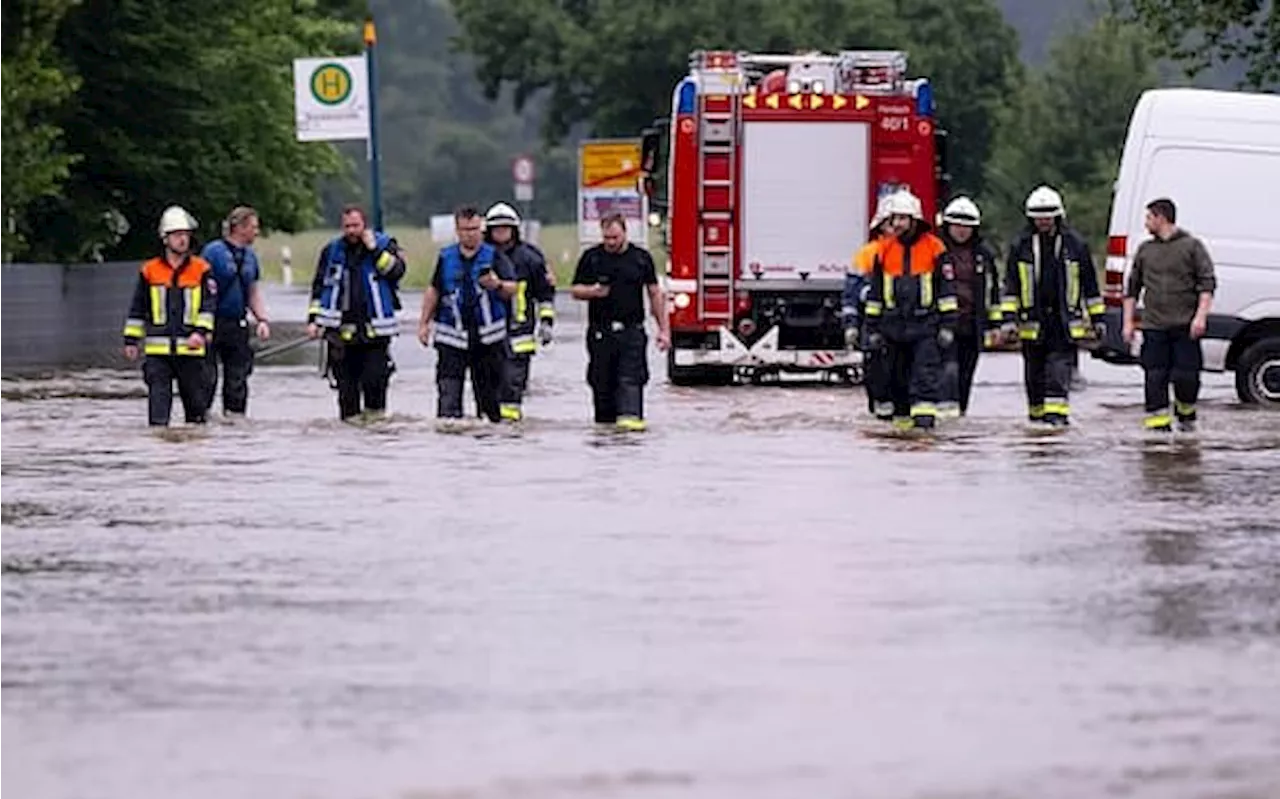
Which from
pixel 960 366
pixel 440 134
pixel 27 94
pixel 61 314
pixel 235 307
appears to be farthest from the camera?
pixel 440 134

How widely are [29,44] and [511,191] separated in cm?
10283

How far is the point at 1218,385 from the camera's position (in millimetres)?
31953

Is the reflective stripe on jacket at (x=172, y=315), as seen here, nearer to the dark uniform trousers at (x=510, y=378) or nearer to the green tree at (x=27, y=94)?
the dark uniform trousers at (x=510, y=378)

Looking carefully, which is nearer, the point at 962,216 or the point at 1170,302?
the point at 1170,302

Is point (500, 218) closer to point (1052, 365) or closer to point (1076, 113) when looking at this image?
point (1052, 365)

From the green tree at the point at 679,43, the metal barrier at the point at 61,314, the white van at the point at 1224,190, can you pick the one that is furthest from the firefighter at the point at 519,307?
the green tree at the point at 679,43

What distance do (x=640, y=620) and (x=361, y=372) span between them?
36.4 feet

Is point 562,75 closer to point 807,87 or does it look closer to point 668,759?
point 807,87

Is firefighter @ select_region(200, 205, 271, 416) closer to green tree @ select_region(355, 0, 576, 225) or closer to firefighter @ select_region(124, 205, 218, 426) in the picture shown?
firefighter @ select_region(124, 205, 218, 426)

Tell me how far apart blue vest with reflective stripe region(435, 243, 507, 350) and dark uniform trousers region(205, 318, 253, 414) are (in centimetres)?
180

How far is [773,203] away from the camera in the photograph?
31.3 metres

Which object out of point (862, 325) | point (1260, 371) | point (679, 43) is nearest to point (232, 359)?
point (862, 325)

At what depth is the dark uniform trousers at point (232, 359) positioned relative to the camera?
2358cm

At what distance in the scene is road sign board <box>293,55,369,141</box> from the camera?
142 ft
